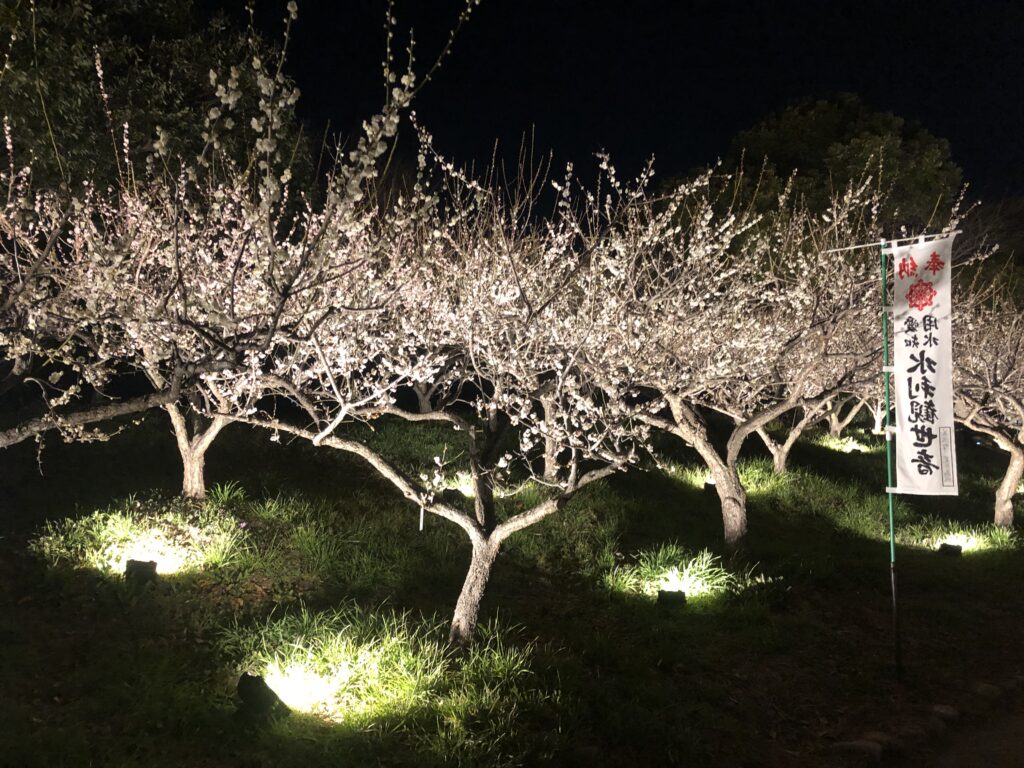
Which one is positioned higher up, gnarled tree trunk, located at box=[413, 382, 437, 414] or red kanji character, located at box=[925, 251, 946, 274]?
red kanji character, located at box=[925, 251, 946, 274]

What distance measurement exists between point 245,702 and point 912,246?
7611 millimetres

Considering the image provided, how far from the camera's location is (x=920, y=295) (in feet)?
23.9

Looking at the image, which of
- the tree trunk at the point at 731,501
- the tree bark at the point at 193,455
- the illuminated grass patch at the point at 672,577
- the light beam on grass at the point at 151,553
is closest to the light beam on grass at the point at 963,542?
the tree trunk at the point at 731,501

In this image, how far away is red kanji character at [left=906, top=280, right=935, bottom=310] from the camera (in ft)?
23.6

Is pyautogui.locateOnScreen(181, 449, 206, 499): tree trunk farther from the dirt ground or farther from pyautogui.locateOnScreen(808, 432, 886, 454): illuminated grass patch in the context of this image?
pyautogui.locateOnScreen(808, 432, 886, 454): illuminated grass patch

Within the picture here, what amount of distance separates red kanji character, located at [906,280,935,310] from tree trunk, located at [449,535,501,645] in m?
5.03

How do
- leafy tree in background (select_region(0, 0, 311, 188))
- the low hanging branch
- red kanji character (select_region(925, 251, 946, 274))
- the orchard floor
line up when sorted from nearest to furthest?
1. the low hanging branch
2. the orchard floor
3. red kanji character (select_region(925, 251, 946, 274))
4. leafy tree in background (select_region(0, 0, 311, 188))

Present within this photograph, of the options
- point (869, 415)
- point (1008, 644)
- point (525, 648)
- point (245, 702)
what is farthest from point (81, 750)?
point (869, 415)

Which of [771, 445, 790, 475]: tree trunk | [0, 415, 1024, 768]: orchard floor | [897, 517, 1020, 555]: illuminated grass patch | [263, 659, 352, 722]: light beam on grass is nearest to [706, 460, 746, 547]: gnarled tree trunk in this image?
[0, 415, 1024, 768]: orchard floor

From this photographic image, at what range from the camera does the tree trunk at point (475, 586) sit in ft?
21.8

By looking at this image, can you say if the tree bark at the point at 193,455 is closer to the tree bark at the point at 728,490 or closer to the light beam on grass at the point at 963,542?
the tree bark at the point at 728,490

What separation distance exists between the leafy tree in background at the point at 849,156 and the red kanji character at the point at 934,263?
28.4 feet

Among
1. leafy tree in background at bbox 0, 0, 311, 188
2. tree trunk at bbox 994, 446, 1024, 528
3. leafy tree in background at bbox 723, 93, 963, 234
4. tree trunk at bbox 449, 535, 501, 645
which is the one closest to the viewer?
tree trunk at bbox 449, 535, 501, 645

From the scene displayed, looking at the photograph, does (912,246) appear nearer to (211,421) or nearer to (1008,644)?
(1008,644)
